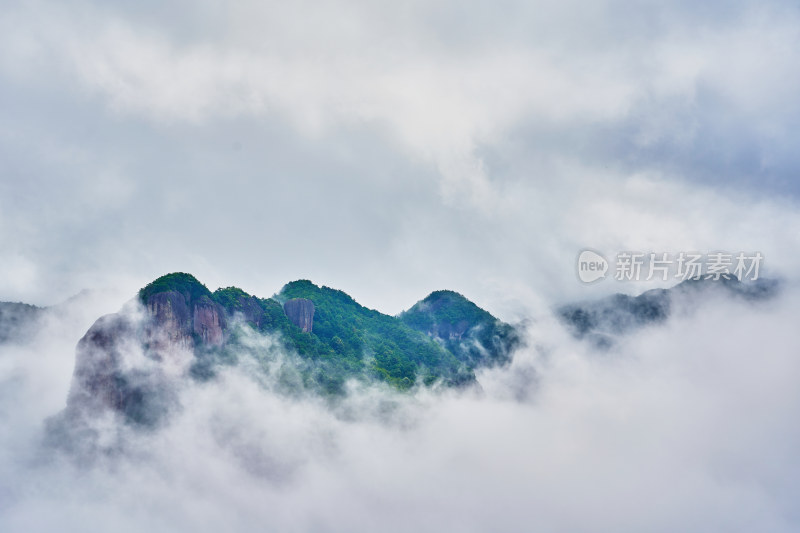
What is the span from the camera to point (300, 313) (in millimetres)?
A: 108438

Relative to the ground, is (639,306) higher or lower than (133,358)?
higher

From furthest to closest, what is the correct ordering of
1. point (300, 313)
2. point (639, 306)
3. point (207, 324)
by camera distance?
1. point (639, 306)
2. point (300, 313)
3. point (207, 324)

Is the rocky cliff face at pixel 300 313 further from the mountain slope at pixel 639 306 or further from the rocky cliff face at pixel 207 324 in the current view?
the mountain slope at pixel 639 306

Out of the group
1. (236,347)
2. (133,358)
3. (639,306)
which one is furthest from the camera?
(639,306)

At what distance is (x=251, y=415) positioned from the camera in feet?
287

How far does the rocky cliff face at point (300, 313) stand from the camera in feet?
354

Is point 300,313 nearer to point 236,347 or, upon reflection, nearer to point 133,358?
point 236,347

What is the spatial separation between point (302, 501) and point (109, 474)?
36.5 meters

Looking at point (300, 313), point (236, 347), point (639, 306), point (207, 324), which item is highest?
point (639, 306)

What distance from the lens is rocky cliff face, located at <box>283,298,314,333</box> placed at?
354ft

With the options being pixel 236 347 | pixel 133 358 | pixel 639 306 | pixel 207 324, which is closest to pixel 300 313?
pixel 236 347

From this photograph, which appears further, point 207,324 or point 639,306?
point 639,306

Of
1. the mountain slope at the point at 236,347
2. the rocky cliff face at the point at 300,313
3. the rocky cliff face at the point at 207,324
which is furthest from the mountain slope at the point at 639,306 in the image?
the rocky cliff face at the point at 207,324

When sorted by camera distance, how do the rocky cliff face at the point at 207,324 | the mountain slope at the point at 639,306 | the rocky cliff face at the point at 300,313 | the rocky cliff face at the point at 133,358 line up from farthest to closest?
the mountain slope at the point at 639,306, the rocky cliff face at the point at 300,313, the rocky cliff face at the point at 207,324, the rocky cliff face at the point at 133,358
